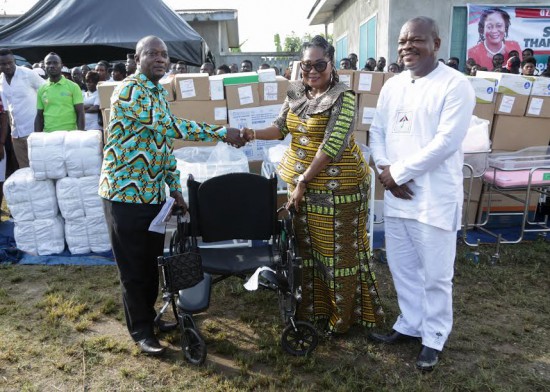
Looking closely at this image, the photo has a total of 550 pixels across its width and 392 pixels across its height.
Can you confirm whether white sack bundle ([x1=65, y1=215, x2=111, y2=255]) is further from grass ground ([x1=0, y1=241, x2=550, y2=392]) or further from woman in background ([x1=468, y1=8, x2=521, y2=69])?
woman in background ([x1=468, y1=8, x2=521, y2=69])

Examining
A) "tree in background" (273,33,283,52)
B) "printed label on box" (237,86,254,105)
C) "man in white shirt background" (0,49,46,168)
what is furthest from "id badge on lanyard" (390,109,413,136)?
"tree in background" (273,33,283,52)

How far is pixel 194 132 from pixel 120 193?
0.55m

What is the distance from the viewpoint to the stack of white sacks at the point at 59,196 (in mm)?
4355

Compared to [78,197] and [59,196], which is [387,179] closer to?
[78,197]

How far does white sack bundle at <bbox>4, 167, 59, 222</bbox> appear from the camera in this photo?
4.44 metres

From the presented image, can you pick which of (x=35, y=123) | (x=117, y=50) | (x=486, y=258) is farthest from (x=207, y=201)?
(x=117, y=50)

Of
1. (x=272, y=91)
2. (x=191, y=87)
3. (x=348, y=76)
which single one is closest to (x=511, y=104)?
(x=348, y=76)

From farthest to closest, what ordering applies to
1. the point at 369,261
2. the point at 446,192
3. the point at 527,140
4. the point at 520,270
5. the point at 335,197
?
the point at 527,140 → the point at 520,270 → the point at 369,261 → the point at 335,197 → the point at 446,192

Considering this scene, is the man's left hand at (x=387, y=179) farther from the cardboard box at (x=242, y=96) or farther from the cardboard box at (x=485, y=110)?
the cardboard box at (x=485, y=110)

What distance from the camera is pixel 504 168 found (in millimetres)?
4438

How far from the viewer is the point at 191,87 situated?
4.70 metres

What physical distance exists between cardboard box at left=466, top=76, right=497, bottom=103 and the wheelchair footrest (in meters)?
3.73

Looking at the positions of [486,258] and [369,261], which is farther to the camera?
[486,258]

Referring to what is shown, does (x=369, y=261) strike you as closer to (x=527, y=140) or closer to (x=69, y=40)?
(x=527, y=140)
